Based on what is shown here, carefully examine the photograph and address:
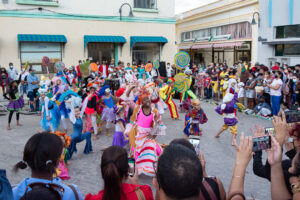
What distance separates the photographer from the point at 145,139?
18.8ft

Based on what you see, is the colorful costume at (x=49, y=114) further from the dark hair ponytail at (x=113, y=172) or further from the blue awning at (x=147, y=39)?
the blue awning at (x=147, y=39)

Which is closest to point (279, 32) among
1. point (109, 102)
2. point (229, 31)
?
point (229, 31)

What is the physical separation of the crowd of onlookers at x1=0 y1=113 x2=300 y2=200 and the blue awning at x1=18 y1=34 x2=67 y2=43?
14.8 m

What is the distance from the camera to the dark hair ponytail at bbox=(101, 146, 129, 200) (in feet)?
7.93

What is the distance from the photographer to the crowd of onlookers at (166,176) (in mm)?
1696

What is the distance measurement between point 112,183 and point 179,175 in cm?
95

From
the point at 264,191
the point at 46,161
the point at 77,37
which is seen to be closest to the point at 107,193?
the point at 46,161

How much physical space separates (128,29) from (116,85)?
750cm

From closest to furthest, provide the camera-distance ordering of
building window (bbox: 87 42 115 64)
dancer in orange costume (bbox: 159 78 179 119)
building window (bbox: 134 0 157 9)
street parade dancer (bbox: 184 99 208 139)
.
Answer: street parade dancer (bbox: 184 99 208 139) → dancer in orange costume (bbox: 159 78 179 119) → building window (bbox: 87 42 115 64) → building window (bbox: 134 0 157 9)

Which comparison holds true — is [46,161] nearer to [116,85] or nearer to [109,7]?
[116,85]

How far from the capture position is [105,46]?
18.8 metres

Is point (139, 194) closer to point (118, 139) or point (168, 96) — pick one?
point (118, 139)

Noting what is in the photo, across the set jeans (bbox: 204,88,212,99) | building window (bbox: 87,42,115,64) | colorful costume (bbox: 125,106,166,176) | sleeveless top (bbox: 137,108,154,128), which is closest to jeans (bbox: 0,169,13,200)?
colorful costume (bbox: 125,106,166,176)

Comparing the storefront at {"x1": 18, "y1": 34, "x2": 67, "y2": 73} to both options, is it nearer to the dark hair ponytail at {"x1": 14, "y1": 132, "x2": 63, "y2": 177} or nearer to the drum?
the drum
